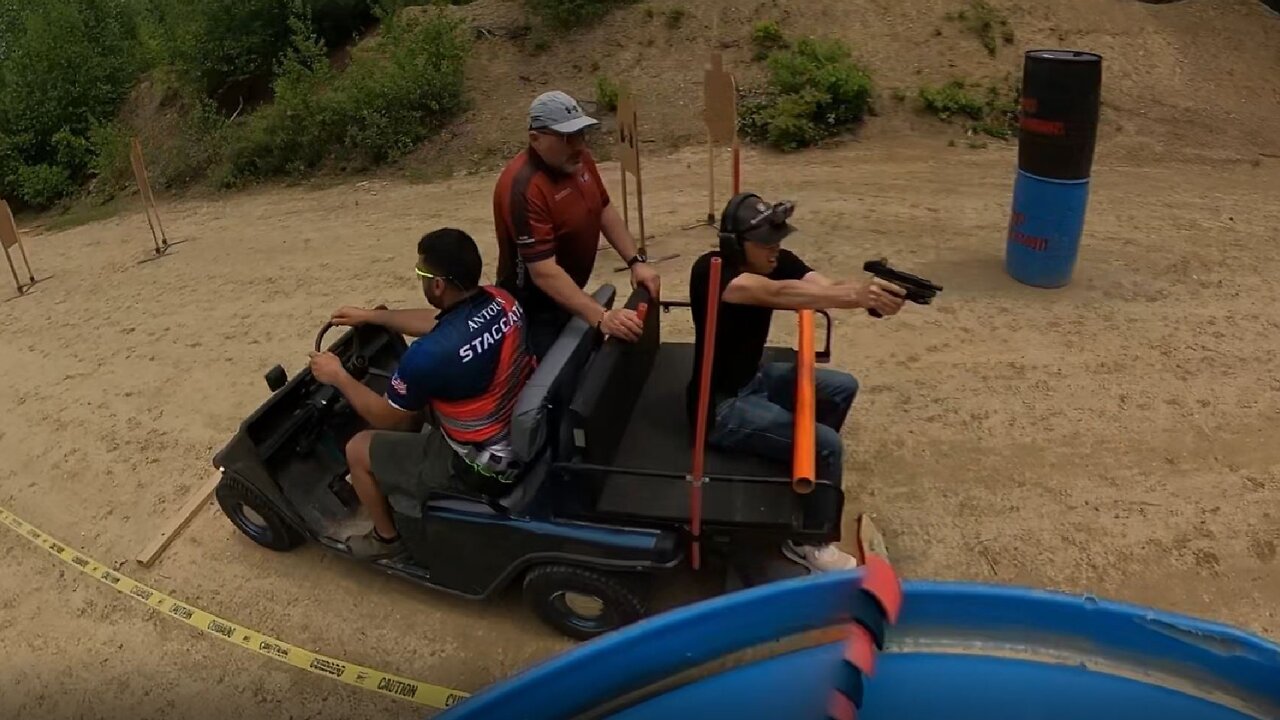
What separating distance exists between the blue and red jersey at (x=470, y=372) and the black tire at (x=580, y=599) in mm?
577

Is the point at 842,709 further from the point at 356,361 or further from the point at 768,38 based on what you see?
the point at 768,38

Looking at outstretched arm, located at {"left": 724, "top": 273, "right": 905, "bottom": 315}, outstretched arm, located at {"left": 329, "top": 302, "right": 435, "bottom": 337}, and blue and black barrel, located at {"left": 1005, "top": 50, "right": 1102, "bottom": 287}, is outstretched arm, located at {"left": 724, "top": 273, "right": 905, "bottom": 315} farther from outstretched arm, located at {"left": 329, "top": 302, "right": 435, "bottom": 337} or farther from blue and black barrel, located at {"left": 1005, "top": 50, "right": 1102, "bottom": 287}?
blue and black barrel, located at {"left": 1005, "top": 50, "right": 1102, "bottom": 287}

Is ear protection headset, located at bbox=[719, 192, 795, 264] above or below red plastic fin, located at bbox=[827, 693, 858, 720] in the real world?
above

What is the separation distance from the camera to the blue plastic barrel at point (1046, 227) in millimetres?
6605

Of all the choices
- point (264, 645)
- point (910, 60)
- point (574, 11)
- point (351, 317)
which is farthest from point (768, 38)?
point (264, 645)

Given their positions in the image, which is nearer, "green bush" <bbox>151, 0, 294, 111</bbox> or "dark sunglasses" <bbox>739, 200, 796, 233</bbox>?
"dark sunglasses" <bbox>739, 200, 796, 233</bbox>

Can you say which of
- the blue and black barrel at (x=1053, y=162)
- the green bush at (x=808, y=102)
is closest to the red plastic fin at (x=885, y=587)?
the blue and black barrel at (x=1053, y=162)

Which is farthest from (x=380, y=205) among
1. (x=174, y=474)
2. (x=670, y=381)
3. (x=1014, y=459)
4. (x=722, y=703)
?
(x=722, y=703)

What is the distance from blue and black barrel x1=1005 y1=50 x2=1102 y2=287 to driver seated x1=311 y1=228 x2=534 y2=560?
181 inches

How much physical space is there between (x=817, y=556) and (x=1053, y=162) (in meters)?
4.26

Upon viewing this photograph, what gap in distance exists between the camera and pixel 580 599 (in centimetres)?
Result: 383

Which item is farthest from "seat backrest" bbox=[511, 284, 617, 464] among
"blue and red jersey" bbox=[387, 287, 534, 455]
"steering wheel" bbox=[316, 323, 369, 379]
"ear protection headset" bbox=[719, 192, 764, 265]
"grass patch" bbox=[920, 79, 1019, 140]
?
"grass patch" bbox=[920, 79, 1019, 140]

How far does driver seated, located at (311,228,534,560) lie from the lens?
134 inches

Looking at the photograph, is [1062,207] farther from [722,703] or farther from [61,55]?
[61,55]
